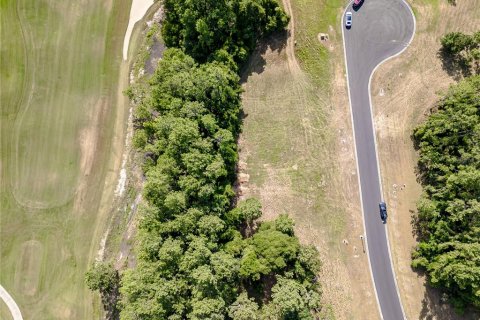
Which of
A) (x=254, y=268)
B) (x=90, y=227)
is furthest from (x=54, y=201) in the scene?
(x=254, y=268)

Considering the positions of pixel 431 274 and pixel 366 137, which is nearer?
pixel 431 274

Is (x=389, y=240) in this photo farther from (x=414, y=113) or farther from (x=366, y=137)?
(x=414, y=113)

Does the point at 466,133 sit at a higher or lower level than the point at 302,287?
higher

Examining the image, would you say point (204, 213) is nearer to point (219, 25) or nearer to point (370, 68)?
point (219, 25)

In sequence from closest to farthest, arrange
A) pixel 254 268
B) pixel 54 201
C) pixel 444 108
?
1. pixel 254 268
2. pixel 444 108
3. pixel 54 201

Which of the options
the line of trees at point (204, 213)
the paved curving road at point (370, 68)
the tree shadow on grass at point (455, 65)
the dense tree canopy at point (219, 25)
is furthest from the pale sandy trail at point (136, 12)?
the tree shadow on grass at point (455, 65)
